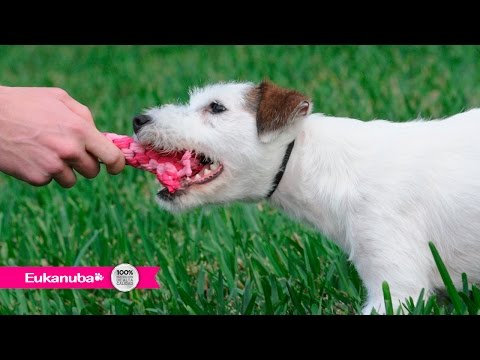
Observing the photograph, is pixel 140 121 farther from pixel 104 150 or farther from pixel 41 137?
pixel 41 137

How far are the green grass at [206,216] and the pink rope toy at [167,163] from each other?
0.59 meters

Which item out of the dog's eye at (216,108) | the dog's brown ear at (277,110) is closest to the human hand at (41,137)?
the dog's eye at (216,108)

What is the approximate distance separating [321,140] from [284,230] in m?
1.44

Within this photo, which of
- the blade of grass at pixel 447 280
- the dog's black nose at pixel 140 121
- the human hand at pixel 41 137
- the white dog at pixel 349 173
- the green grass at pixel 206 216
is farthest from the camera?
the green grass at pixel 206 216

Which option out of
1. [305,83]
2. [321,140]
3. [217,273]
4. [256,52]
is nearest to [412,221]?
[321,140]

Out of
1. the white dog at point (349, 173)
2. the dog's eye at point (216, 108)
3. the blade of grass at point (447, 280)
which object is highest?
the dog's eye at point (216, 108)

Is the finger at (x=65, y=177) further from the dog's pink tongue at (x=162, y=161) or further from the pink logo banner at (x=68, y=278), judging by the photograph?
the pink logo banner at (x=68, y=278)

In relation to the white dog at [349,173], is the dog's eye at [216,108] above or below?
above

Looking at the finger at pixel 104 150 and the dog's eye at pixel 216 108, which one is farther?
the dog's eye at pixel 216 108

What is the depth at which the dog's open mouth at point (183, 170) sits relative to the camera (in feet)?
14.3

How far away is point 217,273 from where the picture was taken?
514 cm

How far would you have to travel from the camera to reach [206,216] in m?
5.92

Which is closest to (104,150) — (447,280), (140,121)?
(140,121)

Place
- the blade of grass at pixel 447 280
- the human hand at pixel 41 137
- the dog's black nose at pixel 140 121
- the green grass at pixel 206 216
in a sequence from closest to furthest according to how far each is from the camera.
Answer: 1. the human hand at pixel 41 137
2. the blade of grass at pixel 447 280
3. the dog's black nose at pixel 140 121
4. the green grass at pixel 206 216
